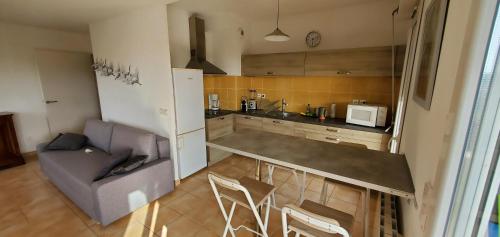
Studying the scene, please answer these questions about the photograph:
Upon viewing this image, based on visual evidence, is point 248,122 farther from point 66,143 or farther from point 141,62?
point 66,143

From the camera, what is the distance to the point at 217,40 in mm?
3871

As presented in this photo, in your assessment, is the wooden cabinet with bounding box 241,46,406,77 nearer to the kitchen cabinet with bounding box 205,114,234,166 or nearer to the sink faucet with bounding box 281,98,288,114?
the sink faucet with bounding box 281,98,288,114

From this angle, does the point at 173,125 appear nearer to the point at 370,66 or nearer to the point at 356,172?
the point at 356,172

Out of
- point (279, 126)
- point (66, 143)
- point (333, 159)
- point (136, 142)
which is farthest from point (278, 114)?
point (66, 143)

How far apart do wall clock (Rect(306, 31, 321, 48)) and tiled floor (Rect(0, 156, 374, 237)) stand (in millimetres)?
2183

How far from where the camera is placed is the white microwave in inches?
108

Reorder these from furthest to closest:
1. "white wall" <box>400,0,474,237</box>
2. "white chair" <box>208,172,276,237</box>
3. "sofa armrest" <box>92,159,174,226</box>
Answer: "sofa armrest" <box>92,159,174,226</box> < "white chair" <box>208,172,276,237</box> < "white wall" <box>400,0,474,237</box>

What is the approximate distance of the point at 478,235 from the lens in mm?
624

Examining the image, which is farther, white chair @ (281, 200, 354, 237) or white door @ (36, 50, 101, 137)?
white door @ (36, 50, 101, 137)

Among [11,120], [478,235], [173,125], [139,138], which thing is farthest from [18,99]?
[478,235]

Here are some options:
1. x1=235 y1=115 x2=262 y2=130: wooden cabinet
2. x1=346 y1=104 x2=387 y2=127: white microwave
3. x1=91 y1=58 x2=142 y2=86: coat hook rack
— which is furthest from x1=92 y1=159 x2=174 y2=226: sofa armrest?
x1=346 y1=104 x2=387 y2=127: white microwave

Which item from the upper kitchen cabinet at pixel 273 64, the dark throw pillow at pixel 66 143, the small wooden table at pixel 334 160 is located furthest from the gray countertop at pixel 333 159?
the dark throw pillow at pixel 66 143

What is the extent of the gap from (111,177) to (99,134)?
1.37 m

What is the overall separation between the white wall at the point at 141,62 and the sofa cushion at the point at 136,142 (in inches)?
11.3
